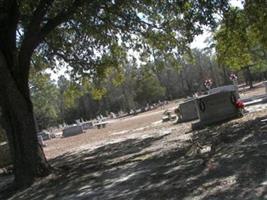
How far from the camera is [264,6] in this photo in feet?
49.6

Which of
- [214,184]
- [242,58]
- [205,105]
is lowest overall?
[214,184]

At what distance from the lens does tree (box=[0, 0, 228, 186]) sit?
46.0 feet

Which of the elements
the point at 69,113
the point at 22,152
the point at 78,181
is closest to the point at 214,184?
the point at 78,181

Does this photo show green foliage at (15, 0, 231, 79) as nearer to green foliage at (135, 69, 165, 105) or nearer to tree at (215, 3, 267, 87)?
tree at (215, 3, 267, 87)

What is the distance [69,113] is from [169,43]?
84213 mm

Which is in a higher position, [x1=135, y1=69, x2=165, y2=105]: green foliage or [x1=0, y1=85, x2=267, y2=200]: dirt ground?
[x1=135, y1=69, x2=165, y2=105]: green foliage

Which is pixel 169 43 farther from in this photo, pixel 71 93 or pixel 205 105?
pixel 71 93

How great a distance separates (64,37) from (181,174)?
11870 mm

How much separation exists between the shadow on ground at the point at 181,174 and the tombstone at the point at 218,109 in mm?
3852

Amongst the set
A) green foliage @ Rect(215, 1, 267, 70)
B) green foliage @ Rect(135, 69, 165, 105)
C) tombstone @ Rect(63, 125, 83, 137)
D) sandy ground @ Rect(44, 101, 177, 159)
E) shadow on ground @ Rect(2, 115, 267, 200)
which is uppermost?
green foliage @ Rect(135, 69, 165, 105)

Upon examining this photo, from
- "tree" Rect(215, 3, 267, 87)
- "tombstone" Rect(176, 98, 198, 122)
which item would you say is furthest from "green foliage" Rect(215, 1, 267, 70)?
"tombstone" Rect(176, 98, 198, 122)

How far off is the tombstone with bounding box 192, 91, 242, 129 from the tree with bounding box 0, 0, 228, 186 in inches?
106

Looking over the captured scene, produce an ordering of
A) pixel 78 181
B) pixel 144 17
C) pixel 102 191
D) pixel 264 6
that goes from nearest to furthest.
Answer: pixel 102 191, pixel 78 181, pixel 264 6, pixel 144 17

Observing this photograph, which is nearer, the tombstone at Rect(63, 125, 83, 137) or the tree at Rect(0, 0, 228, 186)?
the tree at Rect(0, 0, 228, 186)
